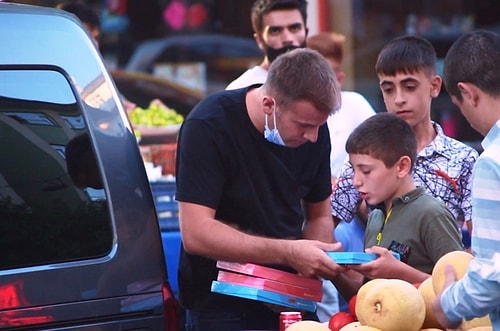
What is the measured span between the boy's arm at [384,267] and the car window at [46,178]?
2.74 ft

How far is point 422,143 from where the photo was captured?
4.43m

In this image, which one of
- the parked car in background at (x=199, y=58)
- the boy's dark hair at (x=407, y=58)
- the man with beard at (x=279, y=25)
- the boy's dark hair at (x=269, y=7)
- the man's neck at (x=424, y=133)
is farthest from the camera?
the parked car in background at (x=199, y=58)

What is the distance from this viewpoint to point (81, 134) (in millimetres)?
3338

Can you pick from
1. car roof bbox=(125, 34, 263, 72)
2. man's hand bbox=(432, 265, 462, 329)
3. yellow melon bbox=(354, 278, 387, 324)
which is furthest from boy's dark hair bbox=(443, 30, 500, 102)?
car roof bbox=(125, 34, 263, 72)

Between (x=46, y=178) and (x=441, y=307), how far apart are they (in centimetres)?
121

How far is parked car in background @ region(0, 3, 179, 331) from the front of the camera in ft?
10.3

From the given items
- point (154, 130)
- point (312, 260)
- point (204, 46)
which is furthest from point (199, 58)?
point (312, 260)

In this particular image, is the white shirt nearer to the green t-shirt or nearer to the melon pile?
the green t-shirt

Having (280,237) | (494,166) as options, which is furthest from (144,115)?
(494,166)

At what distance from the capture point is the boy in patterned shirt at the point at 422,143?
4.27 m

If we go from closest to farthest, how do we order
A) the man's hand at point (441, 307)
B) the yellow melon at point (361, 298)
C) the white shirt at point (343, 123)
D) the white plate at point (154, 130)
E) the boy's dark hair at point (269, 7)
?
the man's hand at point (441, 307)
the yellow melon at point (361, 298)
the white shirt at point (343, 123)
the boy's dark hair at point (269, 7)
the white plate at point (154, 130)

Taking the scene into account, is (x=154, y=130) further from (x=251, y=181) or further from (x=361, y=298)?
(x=361, y=298)

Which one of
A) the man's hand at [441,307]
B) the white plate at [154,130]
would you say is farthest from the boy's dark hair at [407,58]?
the white plate at [154,130]

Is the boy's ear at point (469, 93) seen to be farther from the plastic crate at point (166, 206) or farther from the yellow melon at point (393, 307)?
the plastic crate at point (166, 206)
